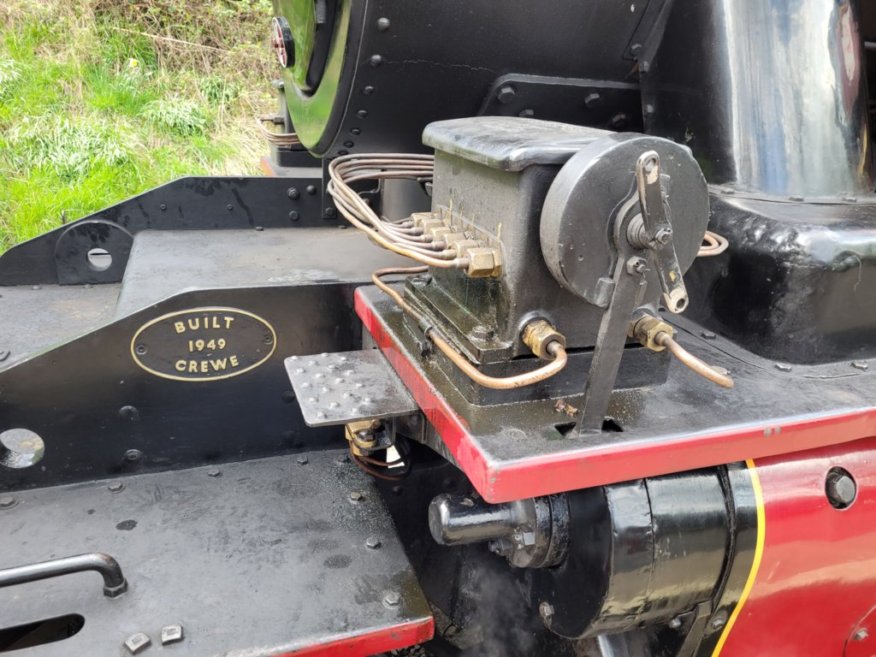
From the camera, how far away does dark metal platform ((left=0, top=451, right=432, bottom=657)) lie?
117 cm

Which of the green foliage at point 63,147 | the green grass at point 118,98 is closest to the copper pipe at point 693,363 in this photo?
the green grass at point 118,98

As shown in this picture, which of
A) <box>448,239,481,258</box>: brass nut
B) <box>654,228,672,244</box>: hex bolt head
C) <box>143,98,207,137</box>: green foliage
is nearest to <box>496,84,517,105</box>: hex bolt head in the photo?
<box>448,239,481,258</box>: brass nut

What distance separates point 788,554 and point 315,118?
146 centimetres

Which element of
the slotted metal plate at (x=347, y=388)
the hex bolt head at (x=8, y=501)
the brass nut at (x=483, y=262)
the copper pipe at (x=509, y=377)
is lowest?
the hex bolt head at (x=8, y=501)

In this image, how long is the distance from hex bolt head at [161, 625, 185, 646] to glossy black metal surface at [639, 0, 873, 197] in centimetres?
127

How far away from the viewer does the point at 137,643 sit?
1.12 m

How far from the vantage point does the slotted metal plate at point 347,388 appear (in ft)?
4.02

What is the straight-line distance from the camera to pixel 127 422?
5.08 ft

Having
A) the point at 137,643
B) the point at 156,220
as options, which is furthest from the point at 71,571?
the point at 156,220

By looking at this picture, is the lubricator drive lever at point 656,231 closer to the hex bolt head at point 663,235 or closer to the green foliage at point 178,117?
the hex bolt head at point 663,235

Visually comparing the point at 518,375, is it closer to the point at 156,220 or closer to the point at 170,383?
the point at 170,383

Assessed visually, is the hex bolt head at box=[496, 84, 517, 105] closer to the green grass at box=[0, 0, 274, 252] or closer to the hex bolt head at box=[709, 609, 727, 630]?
the hex bolt head at box=[709, 609, 727, 630]

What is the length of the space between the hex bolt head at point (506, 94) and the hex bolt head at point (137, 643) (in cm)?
128

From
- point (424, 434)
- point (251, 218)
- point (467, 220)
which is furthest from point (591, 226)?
point (251, 218)
